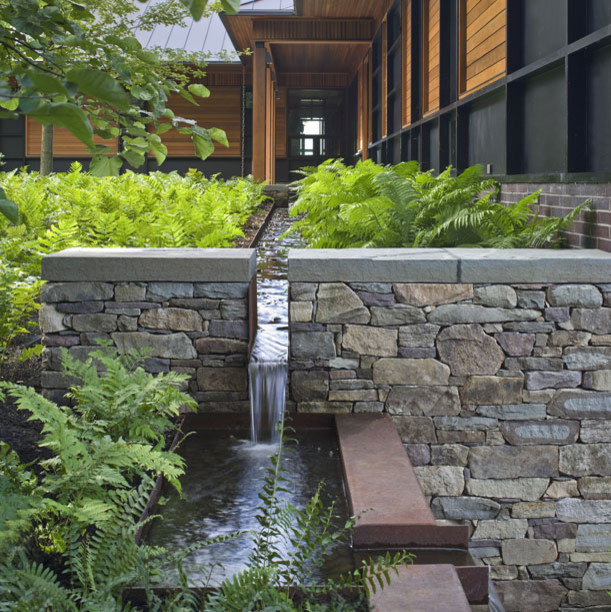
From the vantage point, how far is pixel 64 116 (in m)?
1.11

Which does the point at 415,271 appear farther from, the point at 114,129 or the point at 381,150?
the point at 381,150

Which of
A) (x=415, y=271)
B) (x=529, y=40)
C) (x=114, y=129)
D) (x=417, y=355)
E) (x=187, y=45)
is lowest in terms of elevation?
(x=417, y=355)

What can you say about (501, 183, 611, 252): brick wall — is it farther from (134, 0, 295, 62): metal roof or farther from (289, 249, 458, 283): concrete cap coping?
(134, 0, 295, 62): metal roof

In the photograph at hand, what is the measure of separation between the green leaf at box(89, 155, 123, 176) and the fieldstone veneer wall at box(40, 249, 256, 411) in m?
2.54

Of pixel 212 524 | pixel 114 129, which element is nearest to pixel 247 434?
pixel 212 524

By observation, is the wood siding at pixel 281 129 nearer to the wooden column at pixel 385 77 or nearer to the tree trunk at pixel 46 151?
the wooden column at pixel 385 77

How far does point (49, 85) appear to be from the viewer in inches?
44.1

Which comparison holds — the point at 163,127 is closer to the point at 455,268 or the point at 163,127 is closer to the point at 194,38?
the point at 455,268

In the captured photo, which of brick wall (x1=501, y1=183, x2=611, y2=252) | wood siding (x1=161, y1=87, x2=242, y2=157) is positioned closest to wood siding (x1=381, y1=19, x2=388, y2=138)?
brick wall (x1=501, y1=183, x2=611, y2=252)

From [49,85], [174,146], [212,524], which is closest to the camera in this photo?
[49,85]

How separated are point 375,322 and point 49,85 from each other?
3457 mm

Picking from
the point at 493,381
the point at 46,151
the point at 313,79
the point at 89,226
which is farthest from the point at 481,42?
the point at 313,79

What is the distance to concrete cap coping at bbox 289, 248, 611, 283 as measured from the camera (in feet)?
14.1

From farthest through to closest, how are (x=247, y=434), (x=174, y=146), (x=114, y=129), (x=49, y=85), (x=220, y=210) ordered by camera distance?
(x=174, y=146)
(x=220, y=210)
(x=247, y=434)
(x=114, y=129)
(x=49, y=85)
